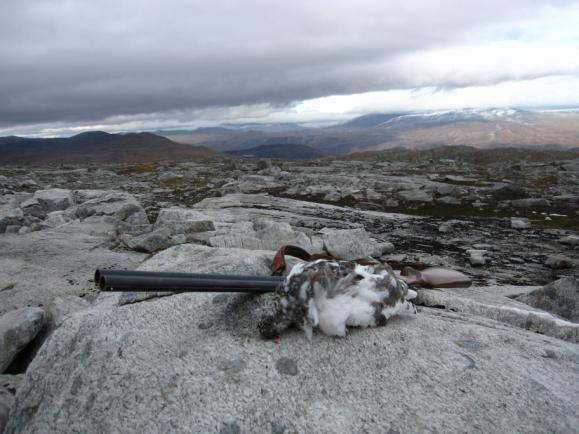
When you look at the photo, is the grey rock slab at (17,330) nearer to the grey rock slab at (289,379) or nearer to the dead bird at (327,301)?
the grey rock slab at (289,379)

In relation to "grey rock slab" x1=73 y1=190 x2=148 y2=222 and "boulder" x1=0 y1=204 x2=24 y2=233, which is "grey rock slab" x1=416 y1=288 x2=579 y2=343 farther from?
"grey rock slab" x1=73 y1=190 x2=148 y2=222

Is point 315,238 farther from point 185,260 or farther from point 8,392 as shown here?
point 8,392

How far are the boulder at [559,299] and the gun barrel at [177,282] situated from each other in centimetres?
579

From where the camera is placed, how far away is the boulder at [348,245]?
511 inches

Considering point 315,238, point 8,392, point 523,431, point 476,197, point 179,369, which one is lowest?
point 476,197

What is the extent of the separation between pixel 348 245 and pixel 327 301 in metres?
8.49

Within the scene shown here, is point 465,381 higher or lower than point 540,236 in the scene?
higher

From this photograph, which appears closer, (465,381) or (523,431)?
(523,431)

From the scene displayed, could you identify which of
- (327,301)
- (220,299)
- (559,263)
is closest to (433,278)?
(327,301)

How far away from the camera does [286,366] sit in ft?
15.2

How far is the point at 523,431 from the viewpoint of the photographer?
3932mm

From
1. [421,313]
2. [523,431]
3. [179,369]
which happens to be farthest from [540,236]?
[179,369]

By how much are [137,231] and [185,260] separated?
8842 millimetres

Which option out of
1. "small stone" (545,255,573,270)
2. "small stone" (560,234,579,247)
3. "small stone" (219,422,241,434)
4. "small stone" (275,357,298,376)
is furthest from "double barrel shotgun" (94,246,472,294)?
"small stone" (560,234,579,247)
